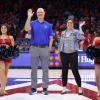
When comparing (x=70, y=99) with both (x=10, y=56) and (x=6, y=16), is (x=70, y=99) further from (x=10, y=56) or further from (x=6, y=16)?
(x=6, y=16)

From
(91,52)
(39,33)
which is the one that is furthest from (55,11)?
(91,52)

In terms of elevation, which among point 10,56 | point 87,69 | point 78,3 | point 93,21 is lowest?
point 87,69

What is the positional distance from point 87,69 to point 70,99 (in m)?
5.45

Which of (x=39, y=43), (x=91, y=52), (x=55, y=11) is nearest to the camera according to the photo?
(x=91, y=52)

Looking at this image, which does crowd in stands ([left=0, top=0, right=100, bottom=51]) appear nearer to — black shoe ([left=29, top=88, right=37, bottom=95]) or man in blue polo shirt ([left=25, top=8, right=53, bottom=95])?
man in blue polo shirt ([left=25, top=8, right=53, bottom=95])

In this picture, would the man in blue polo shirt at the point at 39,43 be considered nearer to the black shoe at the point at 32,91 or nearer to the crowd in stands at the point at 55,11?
the black shoe at the point at 32,91

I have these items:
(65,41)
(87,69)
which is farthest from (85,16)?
(65,41)

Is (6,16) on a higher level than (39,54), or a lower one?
higher

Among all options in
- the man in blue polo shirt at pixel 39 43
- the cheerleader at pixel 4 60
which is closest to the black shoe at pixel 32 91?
the man in blue polo shirt at pixel 39 43

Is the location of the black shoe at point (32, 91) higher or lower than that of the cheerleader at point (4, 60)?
lower

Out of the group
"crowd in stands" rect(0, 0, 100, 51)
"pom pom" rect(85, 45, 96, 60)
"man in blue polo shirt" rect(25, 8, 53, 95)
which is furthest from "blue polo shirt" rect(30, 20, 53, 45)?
"crowd in stands" rect(0, 0, 100, 51)

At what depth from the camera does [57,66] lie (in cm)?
1097

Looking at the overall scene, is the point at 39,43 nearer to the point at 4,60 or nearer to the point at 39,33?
the point at 39,33

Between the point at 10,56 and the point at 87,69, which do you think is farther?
the point at 87,69
